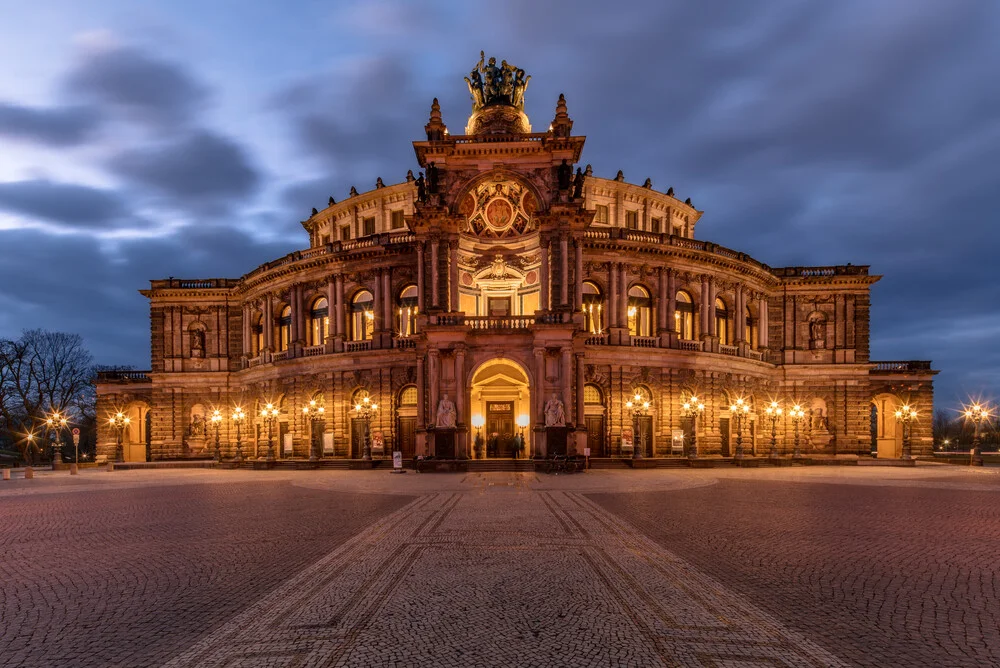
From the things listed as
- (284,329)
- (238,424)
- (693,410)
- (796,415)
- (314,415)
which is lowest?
(238,424)

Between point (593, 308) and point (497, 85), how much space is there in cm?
1968

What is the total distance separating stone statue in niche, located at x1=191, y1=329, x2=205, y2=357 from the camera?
176 ft

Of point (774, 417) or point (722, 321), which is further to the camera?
point (722, 321)

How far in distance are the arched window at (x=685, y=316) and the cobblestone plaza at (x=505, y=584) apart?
2713 cm

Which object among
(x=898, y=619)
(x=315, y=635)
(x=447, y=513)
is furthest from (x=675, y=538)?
(x=315, y=635)

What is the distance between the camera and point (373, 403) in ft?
144

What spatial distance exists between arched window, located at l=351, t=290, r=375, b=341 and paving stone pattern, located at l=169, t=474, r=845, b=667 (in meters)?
34.2

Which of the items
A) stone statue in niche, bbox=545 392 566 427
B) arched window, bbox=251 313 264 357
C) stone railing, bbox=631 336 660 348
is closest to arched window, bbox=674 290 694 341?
stone railing, bbox=631 336 660 348

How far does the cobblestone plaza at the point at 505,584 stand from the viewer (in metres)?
6.91

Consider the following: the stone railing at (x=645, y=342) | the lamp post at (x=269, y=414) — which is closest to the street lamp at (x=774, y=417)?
the stone railing at (x=645, y=342)

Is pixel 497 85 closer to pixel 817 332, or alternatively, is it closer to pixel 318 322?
pixel 318 322

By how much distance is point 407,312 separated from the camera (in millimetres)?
45062

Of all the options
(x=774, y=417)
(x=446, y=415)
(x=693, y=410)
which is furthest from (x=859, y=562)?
(x=774, y=417)

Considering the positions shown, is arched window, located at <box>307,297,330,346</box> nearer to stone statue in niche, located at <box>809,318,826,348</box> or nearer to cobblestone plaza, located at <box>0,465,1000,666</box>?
cobblestone plaza, located at <box>0,465,1000,666</box>
